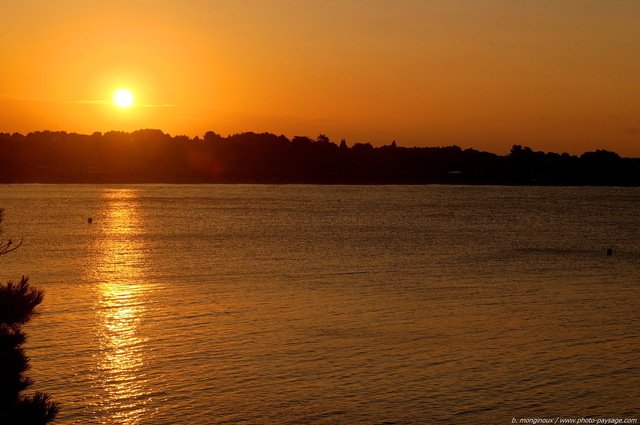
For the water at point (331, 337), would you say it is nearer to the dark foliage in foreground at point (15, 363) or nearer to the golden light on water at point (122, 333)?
the golden light on water at point (122, 333)

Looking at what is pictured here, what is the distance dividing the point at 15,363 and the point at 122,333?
11417mm

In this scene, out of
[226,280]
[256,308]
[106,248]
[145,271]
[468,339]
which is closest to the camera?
[468,339]

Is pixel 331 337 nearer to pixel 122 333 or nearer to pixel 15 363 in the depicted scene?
pixel 122 333

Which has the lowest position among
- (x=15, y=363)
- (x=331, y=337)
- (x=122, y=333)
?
(x=331, y=337)

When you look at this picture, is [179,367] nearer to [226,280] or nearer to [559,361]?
[559,361]

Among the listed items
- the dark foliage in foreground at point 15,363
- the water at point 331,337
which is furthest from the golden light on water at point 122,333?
the dark foliage in foreground at point 15,363

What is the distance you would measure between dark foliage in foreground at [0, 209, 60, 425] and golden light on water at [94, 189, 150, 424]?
14.5 feet

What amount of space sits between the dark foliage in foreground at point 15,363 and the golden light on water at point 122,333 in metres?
4.41

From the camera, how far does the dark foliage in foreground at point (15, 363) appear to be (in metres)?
10.5

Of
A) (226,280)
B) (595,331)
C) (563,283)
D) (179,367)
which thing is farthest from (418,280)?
(179,367)

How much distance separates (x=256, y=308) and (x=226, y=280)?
7.74 meters

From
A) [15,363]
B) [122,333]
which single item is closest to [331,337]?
[122,333]

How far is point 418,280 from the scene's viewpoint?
3419cm

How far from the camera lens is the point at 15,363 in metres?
10.9
